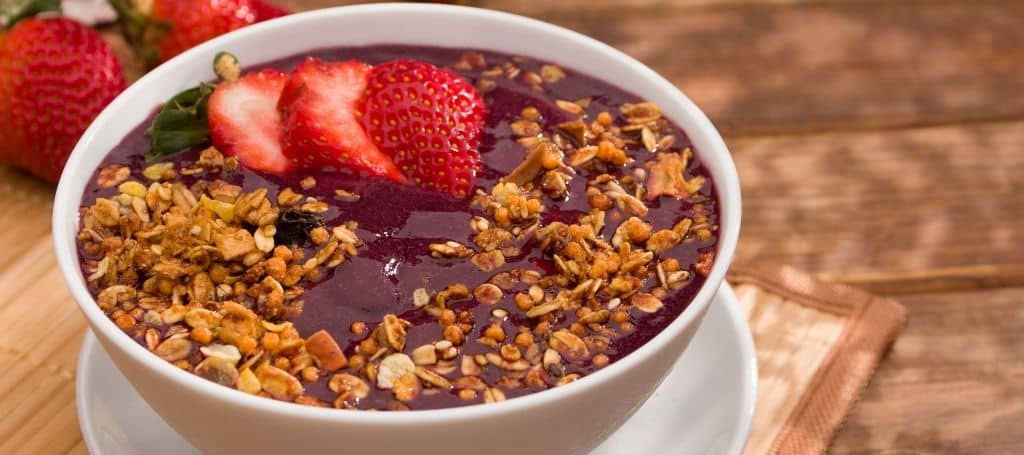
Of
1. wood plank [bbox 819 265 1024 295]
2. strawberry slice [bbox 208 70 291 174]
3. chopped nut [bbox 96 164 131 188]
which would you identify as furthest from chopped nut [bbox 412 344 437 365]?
wood plank [bbox 819 265 1024 295]

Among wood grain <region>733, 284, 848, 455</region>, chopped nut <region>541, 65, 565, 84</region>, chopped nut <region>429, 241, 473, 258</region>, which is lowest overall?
wood grain <region>733, 284, 848, 455</region>

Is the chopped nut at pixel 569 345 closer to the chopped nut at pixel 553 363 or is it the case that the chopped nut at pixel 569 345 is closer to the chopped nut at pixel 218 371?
the chopped nut at pixel 553 363

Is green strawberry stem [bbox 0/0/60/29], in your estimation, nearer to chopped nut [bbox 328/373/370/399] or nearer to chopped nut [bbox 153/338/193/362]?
chopped nut [bbox 153/338/193/362]

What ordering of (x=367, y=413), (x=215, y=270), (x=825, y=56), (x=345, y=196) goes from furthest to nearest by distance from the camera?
(x=825, y=56) < (x=345, y=196) < (x=215, y=270) < (x=367, y=413)

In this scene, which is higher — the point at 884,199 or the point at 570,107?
the point at 570,107

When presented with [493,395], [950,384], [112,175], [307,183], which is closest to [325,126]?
[307,183]

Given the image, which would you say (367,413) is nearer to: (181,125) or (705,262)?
(705,262)
